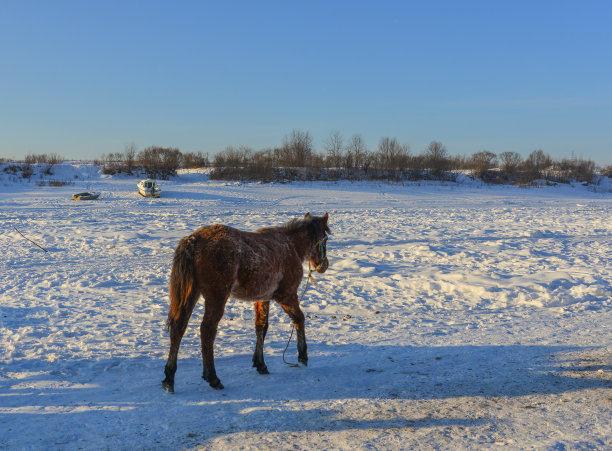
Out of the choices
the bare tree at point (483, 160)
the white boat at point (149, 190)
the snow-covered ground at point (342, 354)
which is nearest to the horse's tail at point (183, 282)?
the snow-covered ground at point (342, 354)

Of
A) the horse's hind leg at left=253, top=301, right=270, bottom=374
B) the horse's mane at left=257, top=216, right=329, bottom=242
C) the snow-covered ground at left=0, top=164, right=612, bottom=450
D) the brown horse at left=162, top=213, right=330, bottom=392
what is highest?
the horse's mane at left=257, top=216, right=329, bottom=242

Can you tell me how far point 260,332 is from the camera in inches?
217

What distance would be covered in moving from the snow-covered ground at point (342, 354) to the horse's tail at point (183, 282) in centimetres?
86

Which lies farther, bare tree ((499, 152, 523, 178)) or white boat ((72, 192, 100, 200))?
bare tree ((499, 152, 523, 178))

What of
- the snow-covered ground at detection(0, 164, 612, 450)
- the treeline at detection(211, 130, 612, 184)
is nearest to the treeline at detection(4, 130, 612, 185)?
the treeline at detection(211, 130, 612, 184)

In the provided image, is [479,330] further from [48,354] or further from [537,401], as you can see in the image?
[48,354]

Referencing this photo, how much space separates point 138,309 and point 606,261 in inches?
464

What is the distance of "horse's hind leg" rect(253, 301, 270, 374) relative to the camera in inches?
210

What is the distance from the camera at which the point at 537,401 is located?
457 cm

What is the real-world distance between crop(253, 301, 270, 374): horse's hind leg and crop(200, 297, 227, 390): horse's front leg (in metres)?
0.59

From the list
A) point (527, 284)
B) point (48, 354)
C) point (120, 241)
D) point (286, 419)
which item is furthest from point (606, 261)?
point (120, 241)

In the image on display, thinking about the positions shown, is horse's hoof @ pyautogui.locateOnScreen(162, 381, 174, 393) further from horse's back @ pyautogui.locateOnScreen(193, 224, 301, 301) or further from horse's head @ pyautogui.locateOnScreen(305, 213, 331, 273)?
horse's head @ pyautogui.locateOnScreen(305, 213, 331, 273)

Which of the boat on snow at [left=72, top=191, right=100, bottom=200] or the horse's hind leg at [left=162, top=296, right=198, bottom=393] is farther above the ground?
the boat on snow at [left=72, top=191, right=100, bottom=200]

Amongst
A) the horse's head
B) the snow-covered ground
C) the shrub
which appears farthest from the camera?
the shrub
